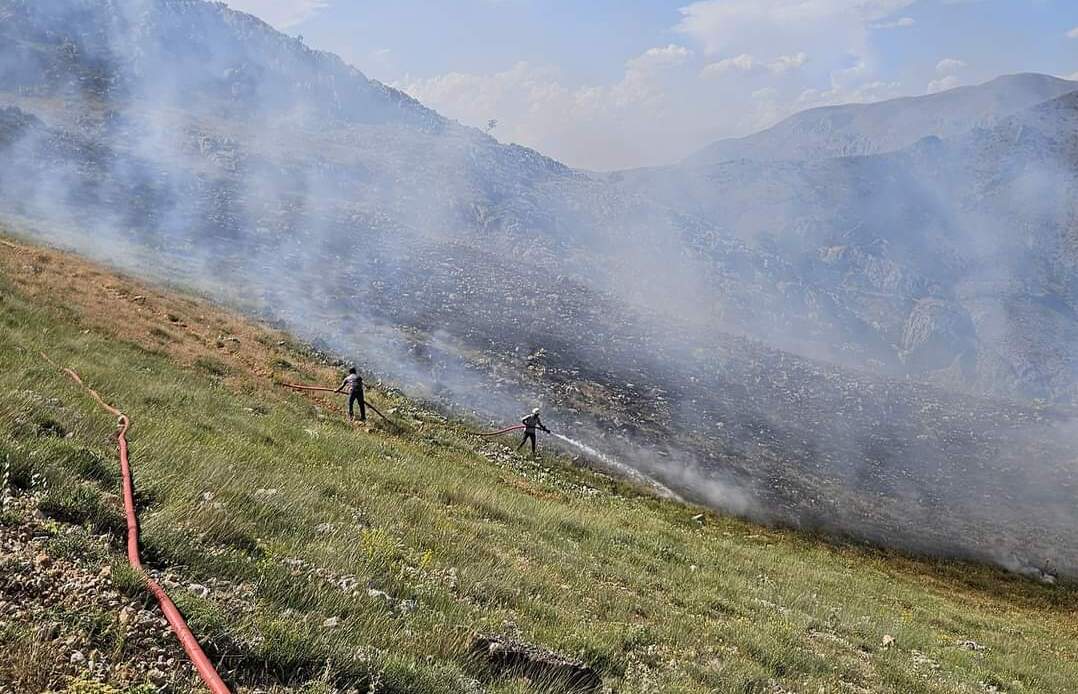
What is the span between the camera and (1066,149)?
131 meters

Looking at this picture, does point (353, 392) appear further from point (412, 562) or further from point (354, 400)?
point (412, 562)

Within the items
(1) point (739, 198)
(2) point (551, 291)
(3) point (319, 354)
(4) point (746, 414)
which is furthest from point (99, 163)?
(1) point (739, 198)

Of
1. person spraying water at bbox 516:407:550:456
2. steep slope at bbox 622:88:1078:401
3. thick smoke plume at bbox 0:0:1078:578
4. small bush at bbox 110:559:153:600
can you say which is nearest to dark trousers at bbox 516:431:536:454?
person spraying water at bbox 516:407:550:456

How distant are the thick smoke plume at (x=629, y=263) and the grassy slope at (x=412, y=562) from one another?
11930 millimetres

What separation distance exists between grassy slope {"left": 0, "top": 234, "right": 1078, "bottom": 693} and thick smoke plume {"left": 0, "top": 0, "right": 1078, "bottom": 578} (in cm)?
1193

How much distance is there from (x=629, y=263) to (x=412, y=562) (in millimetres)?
83681

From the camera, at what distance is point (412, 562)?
782 cm

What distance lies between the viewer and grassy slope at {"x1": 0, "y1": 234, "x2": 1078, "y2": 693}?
5367 mm

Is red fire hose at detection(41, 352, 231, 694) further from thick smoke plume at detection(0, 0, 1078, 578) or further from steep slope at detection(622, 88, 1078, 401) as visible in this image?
steep slope at detection(622, 88, 1078, 401)

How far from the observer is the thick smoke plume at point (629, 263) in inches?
1453

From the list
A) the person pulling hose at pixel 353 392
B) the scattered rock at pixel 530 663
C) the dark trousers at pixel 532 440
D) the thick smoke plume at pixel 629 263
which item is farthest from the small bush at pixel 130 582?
the thick smoke plume at pixel 629 263

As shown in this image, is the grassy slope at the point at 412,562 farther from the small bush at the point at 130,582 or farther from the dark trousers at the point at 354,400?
the dark trousers at the point at 354,400

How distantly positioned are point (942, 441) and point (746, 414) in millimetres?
17950

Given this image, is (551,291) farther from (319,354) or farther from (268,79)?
(268,79)
